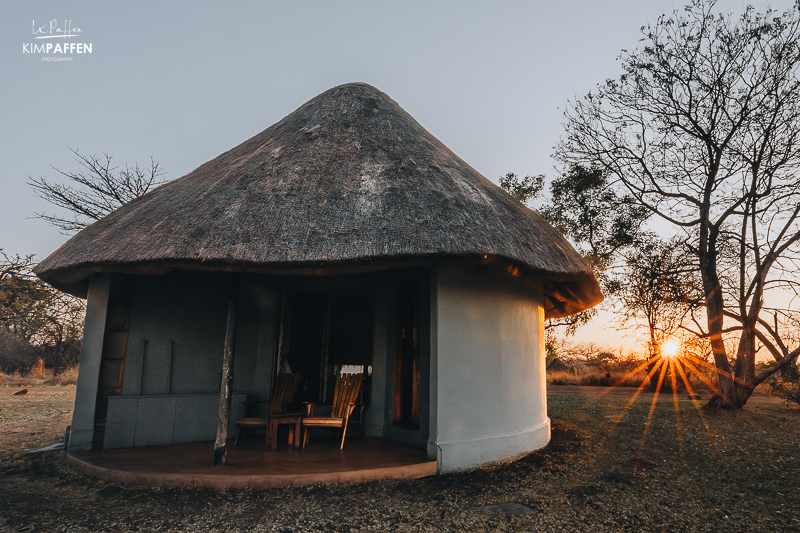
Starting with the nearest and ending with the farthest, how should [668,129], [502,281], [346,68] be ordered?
[502,281], [346,68], [668,129]

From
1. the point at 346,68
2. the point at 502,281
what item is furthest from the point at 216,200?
the point at 346,68

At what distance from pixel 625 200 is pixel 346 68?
757 centimetres

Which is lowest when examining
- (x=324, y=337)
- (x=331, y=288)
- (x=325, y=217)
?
(x=324, y=337)

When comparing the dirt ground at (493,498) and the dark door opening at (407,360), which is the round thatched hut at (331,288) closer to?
the dark door opening at (407,360)

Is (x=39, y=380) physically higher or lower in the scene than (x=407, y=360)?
lower

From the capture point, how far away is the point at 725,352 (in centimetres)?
970

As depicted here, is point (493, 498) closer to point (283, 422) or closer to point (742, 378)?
point (283, 422)

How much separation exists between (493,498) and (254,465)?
7.62 feet

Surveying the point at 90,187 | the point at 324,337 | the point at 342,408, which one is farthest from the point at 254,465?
the point at 90,187

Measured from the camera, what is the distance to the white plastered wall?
4688mm

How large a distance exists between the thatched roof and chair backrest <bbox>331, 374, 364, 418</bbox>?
1789 mm

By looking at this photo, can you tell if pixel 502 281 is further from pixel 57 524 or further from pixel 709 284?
pixel 709 284

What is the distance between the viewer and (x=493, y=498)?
12.6 ft

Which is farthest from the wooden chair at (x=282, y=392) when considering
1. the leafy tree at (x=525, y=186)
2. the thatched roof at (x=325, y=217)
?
the leafy tree at (x=525, y=186)
